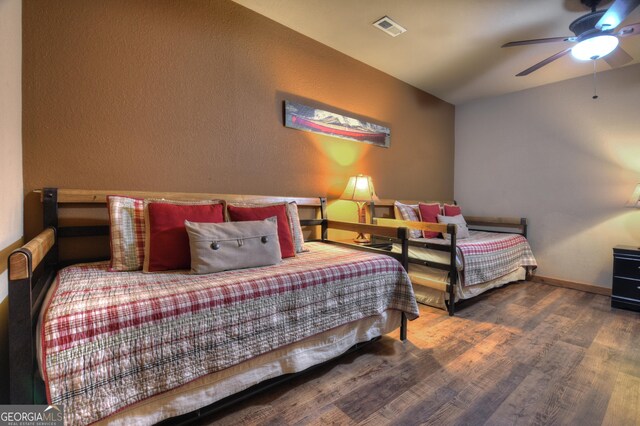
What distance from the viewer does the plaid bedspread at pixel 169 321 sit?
842 mm

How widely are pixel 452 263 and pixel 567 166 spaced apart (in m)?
2.13

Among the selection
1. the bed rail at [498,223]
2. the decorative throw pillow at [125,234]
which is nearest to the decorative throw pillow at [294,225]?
the decorative throw pillow at [125,234]

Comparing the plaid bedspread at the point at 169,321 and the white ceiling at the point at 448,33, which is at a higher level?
the white ceiling at the point at 448,33

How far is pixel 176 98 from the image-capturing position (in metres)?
1.86

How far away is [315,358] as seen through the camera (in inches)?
56.6

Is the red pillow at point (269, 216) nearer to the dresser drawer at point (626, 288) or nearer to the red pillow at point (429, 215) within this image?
the red pillow at point (429, 215)

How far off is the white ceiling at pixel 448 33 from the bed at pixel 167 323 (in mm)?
1785

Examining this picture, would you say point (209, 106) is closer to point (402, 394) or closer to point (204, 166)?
point (204, 166)

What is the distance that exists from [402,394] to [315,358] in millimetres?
440

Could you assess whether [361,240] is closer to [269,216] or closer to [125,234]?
[269,216]

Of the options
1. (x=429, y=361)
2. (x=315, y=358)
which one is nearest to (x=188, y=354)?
(x=315, y=358)

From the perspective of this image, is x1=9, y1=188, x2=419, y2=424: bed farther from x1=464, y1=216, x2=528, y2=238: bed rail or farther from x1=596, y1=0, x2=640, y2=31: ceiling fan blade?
x1=464, y1=216, x2=528, y2=238: bed rail

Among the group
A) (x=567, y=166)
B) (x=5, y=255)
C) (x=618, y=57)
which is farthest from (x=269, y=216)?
(x=567, y=166)

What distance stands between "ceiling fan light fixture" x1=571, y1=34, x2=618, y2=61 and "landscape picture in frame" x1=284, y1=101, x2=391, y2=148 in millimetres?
1625
